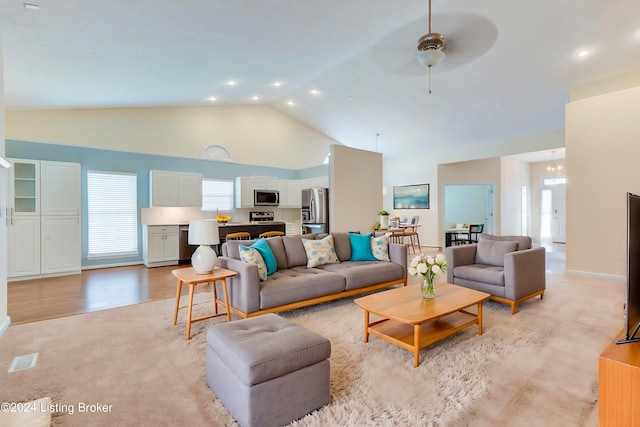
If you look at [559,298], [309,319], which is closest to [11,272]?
[309,319]

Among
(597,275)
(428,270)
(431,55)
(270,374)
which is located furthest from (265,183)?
(597,275)

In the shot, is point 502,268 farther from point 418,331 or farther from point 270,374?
point 270,374

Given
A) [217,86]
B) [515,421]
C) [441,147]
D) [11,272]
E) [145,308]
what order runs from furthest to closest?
1. [441,147]
2. [217,86]
3. [11,272]
4. [145,308]
5. [515,421]

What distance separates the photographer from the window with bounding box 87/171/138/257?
6.18m

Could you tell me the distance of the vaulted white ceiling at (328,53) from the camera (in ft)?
10.7

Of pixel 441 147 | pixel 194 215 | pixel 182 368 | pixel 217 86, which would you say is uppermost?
pixel 217 86

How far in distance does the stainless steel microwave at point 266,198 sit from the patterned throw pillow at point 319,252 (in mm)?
4073

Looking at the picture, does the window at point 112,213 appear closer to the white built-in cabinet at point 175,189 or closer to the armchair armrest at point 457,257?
the white built-in cabinet at point 175,189

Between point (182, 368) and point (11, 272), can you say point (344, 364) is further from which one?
point (11, 272)

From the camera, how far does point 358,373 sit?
7.20ft

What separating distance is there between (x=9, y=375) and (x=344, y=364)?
8.00ft

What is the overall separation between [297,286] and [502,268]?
260 cm

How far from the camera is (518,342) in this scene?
8.73ft

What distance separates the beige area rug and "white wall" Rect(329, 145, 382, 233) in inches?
122
